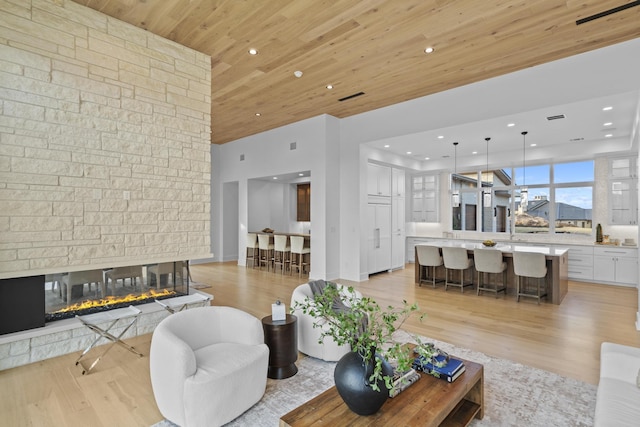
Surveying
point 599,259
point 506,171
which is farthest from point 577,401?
point 506,171

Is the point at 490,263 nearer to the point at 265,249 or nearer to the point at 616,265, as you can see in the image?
the point at 616,265

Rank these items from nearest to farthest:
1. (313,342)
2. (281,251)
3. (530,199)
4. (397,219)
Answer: (313,342), (530,199), (281,251), (397,219)

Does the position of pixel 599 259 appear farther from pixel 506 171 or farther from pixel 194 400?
pixel 194 400

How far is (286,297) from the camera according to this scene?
5703mm

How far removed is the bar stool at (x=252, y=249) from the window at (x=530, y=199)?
226 inches

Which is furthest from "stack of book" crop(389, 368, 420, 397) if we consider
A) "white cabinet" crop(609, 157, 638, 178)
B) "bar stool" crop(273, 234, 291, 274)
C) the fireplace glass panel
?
"white cabinet" crop(609, 157, 638, 178)

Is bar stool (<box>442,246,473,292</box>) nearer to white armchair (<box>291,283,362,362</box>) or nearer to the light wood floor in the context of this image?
the light wood floor

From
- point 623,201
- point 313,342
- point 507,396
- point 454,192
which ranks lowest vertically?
point 507,396

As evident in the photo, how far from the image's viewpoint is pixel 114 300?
3928mm

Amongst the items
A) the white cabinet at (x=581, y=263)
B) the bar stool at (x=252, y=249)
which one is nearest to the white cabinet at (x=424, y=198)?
the white cabinet at (x=581, y=263)

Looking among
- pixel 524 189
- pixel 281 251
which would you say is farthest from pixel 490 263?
pixel 281 251

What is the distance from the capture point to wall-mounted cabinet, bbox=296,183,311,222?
1057 cm

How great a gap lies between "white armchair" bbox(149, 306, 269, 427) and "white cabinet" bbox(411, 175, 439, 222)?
814cm

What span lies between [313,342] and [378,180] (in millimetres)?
5261
